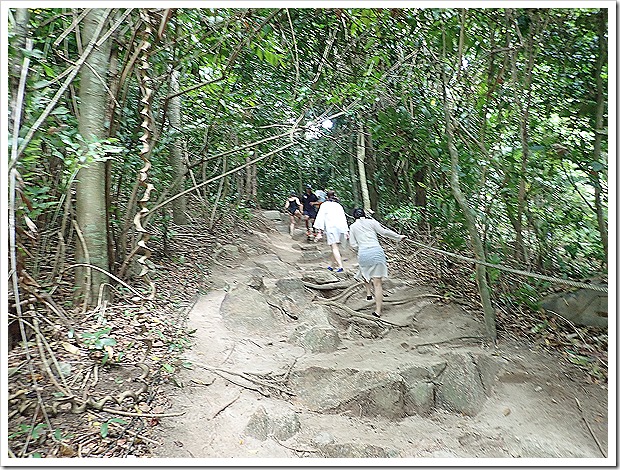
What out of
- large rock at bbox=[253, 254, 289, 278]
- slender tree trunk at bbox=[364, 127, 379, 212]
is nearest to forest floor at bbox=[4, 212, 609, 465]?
large rock at bbox=[253, 254, 289, 278]

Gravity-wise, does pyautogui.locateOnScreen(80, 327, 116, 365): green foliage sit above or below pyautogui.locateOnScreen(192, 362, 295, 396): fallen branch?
above

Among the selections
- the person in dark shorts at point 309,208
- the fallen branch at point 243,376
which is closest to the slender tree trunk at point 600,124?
the fallen branch at point 243,376

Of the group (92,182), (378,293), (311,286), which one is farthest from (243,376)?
(311,286)

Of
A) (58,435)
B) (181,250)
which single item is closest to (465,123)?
(181,250)

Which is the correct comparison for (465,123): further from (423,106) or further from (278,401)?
(278,401)

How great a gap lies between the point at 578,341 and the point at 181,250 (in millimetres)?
5253

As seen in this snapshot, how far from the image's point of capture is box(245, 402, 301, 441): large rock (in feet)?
9.19

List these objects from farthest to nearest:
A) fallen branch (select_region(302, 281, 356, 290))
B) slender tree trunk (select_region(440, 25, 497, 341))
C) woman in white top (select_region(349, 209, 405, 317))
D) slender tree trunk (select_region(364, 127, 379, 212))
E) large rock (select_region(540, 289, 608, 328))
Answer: slender tree trunk (select_region(364, 127, 379, 212)) → fallen branch (select_region(302, 281, 356, 290)) → woman in white top (select_region(349, 209, 405, 317)) → slender tree trunk (select_region(440, 25, 497, 341)) → large rock (select_region(540, 289, 608, 328))

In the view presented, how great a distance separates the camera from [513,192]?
4.26 meters

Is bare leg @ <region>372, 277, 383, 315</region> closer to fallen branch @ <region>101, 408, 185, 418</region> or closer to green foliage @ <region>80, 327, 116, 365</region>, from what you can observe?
fallen branch @ <region>101, 408, 185, 418</region>

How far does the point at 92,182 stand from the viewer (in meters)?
3.59

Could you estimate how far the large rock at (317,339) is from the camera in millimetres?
4509

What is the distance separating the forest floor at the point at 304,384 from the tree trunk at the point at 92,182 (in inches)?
14.6

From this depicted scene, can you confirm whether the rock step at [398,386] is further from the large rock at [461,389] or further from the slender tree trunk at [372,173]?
the slender tree trunk at [372,173]
